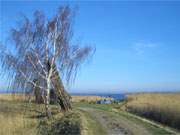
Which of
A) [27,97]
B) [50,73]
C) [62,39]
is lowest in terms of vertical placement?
[27,97]

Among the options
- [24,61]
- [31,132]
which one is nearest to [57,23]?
[24,61]

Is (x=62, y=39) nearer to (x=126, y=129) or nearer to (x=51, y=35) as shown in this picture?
(x=51, y=35)

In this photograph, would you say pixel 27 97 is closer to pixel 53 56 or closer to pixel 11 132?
pixel 53 56

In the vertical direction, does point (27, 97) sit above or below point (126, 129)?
above

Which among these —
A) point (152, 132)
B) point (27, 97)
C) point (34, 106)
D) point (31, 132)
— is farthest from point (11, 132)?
point (34, 106)

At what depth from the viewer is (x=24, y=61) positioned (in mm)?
27062

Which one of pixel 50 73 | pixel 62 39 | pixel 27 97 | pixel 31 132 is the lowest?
pixel 31 132

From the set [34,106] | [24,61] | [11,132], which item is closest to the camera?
[11,132]

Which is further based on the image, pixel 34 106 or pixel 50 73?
pixel 34 106

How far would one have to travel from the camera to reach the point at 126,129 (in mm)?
19359

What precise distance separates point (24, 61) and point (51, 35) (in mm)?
2839

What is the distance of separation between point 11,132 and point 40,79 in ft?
22.9

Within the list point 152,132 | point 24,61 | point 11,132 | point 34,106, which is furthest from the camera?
point 34,106

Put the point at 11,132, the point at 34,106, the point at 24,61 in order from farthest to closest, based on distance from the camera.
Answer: the point at 34,106 → the point at 24,61 → the point at 11,132
